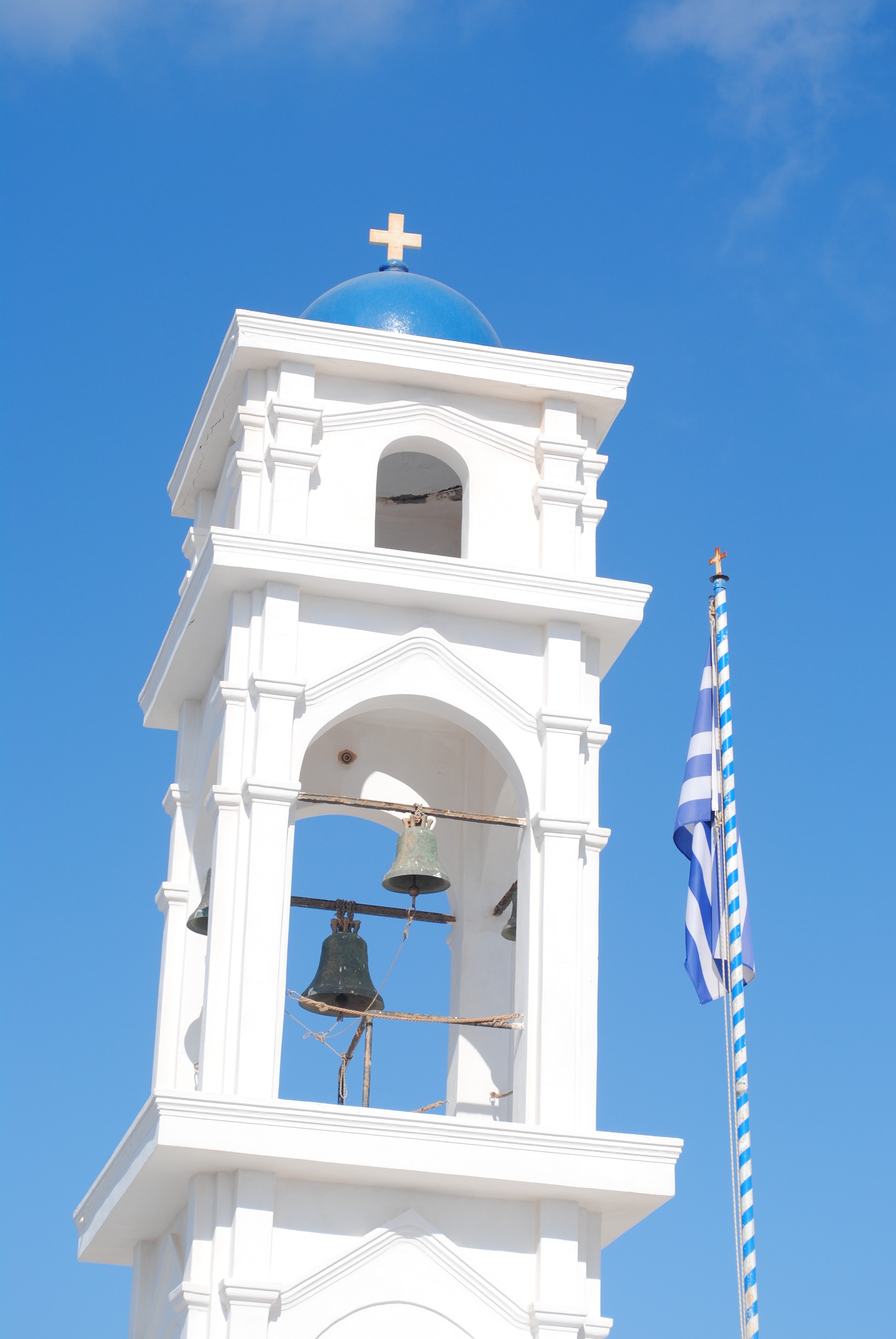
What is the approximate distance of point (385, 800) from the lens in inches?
742

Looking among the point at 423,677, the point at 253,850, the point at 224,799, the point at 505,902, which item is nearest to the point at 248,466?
the point at 423,677

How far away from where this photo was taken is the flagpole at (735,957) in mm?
16062

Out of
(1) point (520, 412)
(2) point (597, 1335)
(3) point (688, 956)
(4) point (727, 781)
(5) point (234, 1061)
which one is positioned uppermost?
(1) point (520, 412)

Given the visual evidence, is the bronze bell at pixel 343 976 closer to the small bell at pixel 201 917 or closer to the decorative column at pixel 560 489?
the small bell at pixel 201 917

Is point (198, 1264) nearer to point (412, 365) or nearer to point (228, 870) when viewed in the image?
point (228, 870)

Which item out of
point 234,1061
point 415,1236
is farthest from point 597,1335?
point 234,1061

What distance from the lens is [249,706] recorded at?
656 inches

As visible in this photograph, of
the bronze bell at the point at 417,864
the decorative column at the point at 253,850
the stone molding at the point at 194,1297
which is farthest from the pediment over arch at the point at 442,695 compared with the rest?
the stone molding at the point at 194,1297

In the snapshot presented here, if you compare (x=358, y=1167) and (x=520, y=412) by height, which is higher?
(x=520, y=412)

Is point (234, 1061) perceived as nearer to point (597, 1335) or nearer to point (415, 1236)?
point (415, 1236)

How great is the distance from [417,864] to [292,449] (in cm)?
310

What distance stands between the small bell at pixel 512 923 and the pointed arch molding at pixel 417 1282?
113 inches

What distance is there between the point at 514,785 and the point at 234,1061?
118 inches

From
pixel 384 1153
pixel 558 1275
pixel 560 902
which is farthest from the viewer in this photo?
pixel 560 902
